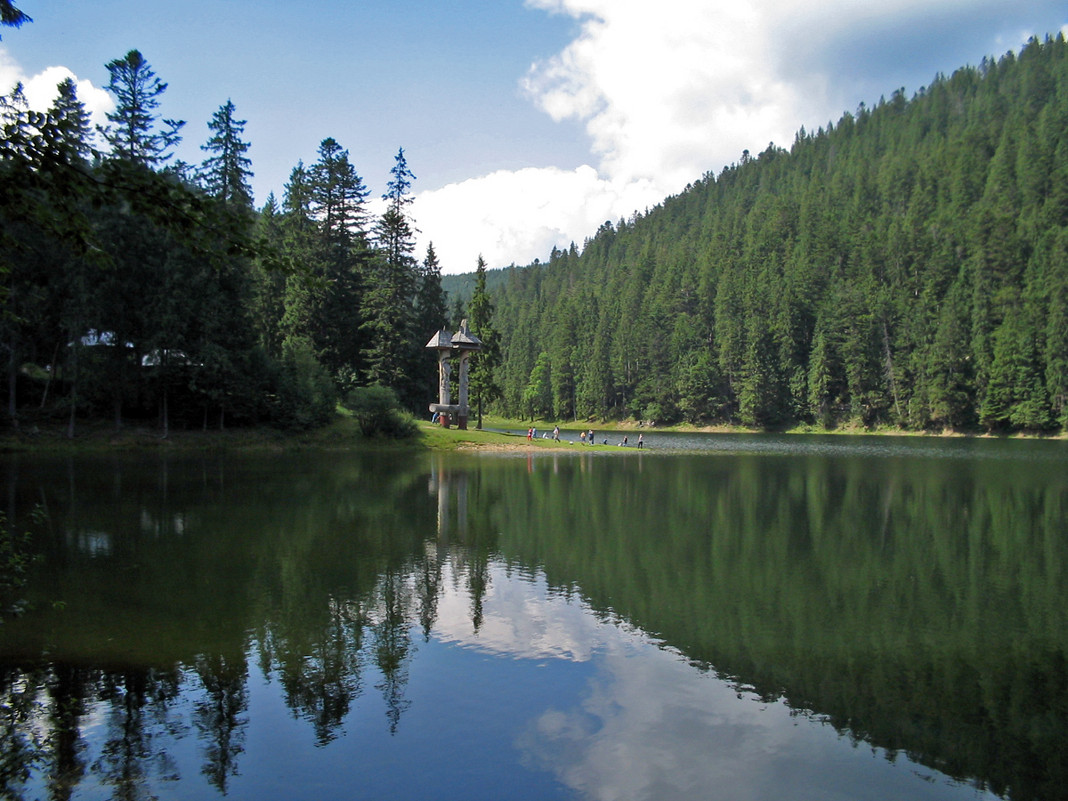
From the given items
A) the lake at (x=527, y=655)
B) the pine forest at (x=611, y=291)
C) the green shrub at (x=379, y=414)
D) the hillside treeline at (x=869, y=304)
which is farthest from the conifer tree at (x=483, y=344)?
the hillside treeline at (x=869, y=304)

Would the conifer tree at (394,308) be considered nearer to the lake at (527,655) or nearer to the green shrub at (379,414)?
the green shrub at (379,414)

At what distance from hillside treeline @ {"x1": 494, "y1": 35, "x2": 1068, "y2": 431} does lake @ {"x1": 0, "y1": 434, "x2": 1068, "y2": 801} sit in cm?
7579

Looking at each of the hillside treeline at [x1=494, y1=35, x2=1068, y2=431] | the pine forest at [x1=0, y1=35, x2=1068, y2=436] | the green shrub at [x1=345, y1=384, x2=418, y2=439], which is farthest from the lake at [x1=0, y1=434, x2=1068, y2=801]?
the hillside treeline at [x1=494, y1=35, x2=1068, y2=431]

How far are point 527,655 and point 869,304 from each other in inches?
4220

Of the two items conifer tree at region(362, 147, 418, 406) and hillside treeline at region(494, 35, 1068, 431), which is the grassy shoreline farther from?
hillside treeline at region(494, 35, 1068, 431)

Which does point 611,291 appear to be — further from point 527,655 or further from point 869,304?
point 527,655

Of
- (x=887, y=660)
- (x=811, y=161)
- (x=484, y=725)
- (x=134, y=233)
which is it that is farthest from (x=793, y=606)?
(x=811, y=161)

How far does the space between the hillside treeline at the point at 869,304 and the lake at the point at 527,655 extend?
75794 millimetres

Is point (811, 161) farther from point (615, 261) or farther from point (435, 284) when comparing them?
point (435, 284)

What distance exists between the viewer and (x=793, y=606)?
1416 cm

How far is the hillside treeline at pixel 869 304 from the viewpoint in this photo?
9000 cm

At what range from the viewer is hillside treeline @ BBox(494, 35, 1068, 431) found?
90.0 metres

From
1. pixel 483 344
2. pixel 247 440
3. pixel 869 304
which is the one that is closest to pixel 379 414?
pixel 247 440

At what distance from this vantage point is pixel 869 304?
106000mm
